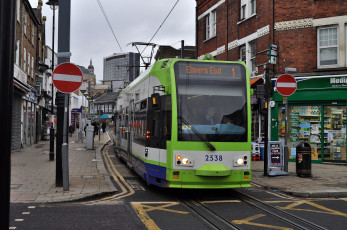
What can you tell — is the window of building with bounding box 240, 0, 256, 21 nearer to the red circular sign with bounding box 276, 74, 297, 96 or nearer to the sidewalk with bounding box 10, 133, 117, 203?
the red circular sign with bounding box 276, 74, 297, 96

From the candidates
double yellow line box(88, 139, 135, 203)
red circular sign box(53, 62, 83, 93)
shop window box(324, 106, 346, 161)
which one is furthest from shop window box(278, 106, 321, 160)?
red circular sign box(53, 62, 83, 93)

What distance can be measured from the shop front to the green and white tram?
871 centimetres

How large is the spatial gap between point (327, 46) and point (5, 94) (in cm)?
1604

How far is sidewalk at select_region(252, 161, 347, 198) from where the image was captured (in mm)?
8461

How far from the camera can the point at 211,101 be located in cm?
780

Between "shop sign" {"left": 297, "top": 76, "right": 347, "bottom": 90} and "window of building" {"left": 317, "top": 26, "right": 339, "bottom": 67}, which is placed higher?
"window of building" {"left": 317, "top": 26, "right": 339, "bottom": 67}

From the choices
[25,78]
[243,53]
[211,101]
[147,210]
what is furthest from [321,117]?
[25,78]

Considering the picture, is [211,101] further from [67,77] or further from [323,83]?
[323,83]

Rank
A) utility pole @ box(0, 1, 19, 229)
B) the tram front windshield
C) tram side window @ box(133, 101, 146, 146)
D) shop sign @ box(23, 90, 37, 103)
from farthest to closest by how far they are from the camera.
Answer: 1. shop sign @ box(23, 90, 37, 103)
2. tram side window @ box(133, 101, 146, 146)
3. the tram front windshield
4. utility pole @ box(0, 1, 19, 229)

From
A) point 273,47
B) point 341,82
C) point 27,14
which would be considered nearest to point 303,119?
point 341,82

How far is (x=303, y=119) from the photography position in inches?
635

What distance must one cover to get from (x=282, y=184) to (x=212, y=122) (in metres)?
3.40

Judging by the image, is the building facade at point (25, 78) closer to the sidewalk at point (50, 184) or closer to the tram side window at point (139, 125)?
the sidewalk at point (50, 184)

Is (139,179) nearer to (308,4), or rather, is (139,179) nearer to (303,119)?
(303,119)
